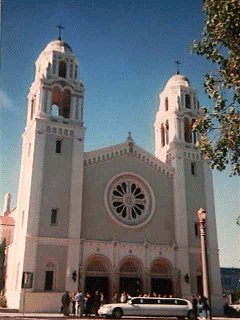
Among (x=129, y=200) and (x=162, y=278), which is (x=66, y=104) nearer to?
(x=129, y=200)

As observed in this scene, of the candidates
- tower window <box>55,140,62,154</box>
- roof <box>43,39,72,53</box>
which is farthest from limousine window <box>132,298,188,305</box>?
roof <box>43,39,72,53</box>

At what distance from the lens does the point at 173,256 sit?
35.5 meters

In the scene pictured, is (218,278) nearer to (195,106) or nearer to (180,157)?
(180,157)

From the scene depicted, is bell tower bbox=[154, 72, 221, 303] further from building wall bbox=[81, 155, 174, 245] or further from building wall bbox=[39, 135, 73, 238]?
building wall bbox=[39, 135, 73, 238]

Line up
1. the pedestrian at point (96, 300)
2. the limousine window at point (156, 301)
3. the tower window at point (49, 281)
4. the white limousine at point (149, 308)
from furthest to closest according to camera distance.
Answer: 1. the tower window at point (49, 281)
2. the pedestrian at point (96, 300)
3. the limousine window at point (156, 301)
4. the white limousine at point (149, 308)

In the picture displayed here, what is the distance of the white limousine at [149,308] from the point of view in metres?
23.9

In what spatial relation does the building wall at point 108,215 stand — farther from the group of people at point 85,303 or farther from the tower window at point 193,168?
the group of people at point 85,303

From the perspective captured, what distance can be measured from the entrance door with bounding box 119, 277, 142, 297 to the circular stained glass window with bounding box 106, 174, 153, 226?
448 centimetres

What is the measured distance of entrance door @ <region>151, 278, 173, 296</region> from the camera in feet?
112

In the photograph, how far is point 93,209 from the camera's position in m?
34.2

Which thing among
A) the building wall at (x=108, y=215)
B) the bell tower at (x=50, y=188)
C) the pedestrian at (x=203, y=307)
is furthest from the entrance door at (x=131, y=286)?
the pedestrian at (x=203, y=307)

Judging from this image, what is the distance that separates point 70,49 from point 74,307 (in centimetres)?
2316

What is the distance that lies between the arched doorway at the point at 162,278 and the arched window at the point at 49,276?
8.38 meters

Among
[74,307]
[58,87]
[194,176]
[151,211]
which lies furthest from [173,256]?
[58,87]
